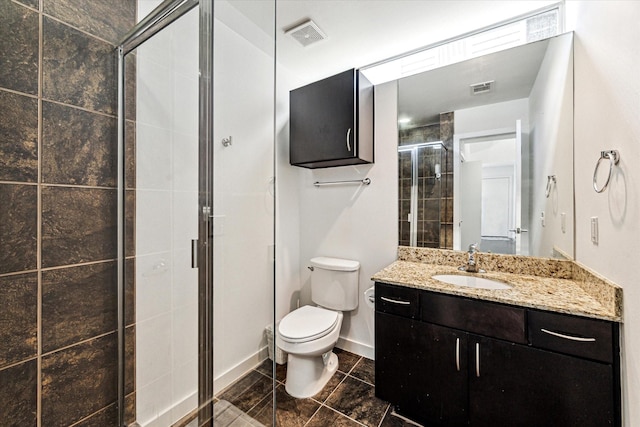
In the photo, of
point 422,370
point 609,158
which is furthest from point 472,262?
point 609,158

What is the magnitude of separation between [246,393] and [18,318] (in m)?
0.92

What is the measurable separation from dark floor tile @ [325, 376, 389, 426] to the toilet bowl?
14cm

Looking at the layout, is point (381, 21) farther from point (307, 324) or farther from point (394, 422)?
point (394, 422)

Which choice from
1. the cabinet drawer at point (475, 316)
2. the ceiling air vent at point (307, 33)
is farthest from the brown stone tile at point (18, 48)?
the cabinet drawer at point (475, 316)

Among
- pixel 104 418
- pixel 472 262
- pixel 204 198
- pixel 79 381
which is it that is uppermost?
pixel 204 198

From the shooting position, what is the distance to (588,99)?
1245 mm

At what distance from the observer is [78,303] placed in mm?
1130

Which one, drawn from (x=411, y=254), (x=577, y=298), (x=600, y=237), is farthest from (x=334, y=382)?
(x=600, y=237)

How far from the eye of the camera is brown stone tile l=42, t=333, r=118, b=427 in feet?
3.43

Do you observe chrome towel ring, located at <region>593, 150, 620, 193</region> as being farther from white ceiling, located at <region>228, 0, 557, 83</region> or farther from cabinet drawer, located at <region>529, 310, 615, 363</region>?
white ceiling, located at <region>228, 0, 557, 83</region>

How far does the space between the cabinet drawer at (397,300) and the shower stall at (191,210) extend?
73cm

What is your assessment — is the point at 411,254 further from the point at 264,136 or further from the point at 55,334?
the point at 55,334

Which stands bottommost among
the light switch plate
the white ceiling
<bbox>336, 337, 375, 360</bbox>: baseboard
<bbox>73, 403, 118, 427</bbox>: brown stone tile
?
<bbox>336, 337, 375, 360</bbox>: baseboard

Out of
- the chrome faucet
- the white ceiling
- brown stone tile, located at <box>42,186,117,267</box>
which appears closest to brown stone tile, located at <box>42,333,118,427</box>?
brown stone tile, located at <box>42,186,117,267</box>
